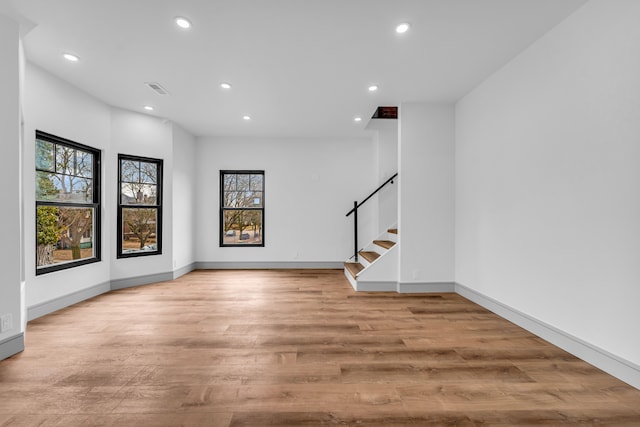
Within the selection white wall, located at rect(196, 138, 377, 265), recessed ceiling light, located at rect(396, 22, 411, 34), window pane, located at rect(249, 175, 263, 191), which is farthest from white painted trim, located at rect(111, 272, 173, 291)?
recessed ceiling light, located at rect(396, 22, 411, 34)

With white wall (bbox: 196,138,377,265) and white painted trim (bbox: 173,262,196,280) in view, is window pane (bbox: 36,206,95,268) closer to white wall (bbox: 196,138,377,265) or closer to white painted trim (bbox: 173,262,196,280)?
white painted trim (bbox: 173,262,196,280)

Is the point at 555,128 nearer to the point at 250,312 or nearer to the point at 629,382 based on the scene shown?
the point at 629,382

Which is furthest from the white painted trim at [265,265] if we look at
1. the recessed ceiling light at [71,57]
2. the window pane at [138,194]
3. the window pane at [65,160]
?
the recessed ceiling light at [71,57]

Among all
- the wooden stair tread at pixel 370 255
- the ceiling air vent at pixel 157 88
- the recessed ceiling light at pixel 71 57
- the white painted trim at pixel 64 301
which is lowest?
the white painted trim at pixel 64 301

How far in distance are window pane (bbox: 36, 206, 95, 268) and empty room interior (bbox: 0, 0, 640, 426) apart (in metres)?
0.03

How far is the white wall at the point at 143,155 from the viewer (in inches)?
168

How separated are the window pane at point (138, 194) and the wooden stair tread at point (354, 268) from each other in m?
3.53

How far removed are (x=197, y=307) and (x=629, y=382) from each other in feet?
12.9

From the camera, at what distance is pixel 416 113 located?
161 inches

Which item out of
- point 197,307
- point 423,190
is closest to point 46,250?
point 197,307

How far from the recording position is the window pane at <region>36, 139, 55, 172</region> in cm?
325

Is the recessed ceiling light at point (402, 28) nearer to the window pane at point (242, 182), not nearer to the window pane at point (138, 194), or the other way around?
the window pane at point (242, 182)

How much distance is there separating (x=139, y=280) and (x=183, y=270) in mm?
839

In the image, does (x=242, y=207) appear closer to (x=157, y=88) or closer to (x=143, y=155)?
(x=143, y=155)
